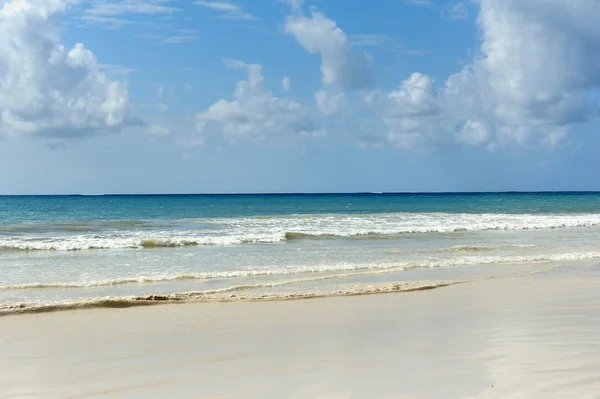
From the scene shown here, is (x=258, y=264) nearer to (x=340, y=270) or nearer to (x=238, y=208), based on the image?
(x=340, y=270)

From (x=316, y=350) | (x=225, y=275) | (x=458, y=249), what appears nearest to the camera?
(x=316, y=350)

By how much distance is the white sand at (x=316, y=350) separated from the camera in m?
5.31

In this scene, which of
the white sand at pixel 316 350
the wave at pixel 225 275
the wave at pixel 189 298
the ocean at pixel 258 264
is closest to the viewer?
the white sand at pixel 316 350

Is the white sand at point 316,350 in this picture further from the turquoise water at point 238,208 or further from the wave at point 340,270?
the turquoise water at point 238,208

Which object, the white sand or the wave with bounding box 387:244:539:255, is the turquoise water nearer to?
the wave with bounding box 387:244:539:255

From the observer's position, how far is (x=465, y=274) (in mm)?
13703

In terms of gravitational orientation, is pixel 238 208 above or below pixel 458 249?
above

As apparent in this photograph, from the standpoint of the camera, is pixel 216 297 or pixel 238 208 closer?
pixel 216 297

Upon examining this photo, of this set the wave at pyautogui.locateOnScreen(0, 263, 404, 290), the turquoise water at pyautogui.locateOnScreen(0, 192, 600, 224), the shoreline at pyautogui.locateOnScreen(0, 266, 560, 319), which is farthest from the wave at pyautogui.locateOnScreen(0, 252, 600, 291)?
the turquoise water at pyautogui.locateOnScreen(0, 192, 600, 224)

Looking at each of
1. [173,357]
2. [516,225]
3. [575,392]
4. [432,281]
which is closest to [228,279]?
[432,281]

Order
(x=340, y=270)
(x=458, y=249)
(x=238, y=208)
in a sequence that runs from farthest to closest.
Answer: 1. (x=238, y=208)
2. (x=458, y=249)
3. (x=340, y=270)

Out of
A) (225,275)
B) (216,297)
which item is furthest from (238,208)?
(216,297)

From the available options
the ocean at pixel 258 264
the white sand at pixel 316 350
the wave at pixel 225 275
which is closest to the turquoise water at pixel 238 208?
the ocean at pixel 258 264

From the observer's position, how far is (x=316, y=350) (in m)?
6.62
